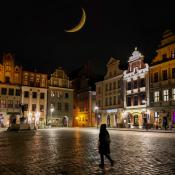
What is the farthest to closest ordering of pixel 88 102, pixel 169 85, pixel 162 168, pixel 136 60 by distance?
1. pixel 88 102
2. pixel 136 60
3. pixel 169 85
4. pixel 162 168

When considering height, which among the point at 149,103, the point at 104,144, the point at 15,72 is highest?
the point at 15,72

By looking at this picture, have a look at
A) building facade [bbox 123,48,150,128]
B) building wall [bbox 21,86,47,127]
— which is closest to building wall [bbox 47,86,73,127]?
building wall [bbox 21,86,47,127]

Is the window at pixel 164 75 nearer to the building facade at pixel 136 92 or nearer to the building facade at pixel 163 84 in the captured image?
the building facade at pixel 163 84

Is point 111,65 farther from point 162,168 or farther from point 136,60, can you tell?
point 162,168

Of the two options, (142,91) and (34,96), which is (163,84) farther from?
(34,96)

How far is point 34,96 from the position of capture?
7162 centimetres

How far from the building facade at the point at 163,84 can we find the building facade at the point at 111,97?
428 inches

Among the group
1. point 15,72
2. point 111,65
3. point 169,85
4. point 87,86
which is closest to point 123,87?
point 111,65

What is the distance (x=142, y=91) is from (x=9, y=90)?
3256cm

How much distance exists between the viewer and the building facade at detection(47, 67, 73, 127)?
7438cm

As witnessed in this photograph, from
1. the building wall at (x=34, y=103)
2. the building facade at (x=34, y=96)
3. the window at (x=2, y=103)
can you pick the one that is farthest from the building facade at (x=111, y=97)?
the window at (x=2, y=103)

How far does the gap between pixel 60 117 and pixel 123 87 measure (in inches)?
914

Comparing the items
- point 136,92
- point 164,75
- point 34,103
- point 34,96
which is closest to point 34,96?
point 34,96

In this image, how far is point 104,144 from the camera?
1047 centimetres
